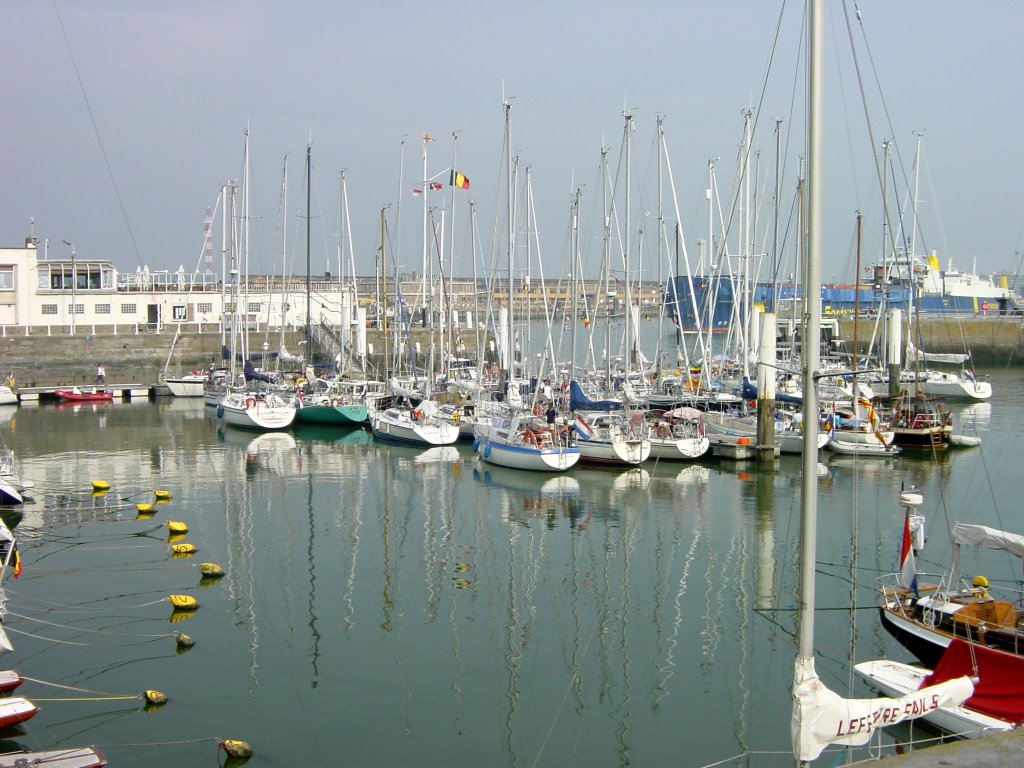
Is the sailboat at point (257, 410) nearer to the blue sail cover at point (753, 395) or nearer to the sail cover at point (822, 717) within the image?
the blue sail cover at point (753, 395)

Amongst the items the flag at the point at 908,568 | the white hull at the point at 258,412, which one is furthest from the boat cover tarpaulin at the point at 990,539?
the white hull at the point at 258,412

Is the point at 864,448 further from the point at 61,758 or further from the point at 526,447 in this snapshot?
the point at 61,758

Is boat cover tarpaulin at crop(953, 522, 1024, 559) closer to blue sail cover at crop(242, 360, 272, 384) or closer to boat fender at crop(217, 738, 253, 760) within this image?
boat fender at crop(217, 738, 253, 760)

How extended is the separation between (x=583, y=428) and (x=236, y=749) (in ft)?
76.7

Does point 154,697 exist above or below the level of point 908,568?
below

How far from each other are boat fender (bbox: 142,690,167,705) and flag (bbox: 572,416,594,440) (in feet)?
70.8

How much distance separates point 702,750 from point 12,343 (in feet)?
197

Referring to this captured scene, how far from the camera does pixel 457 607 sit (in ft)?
64.0

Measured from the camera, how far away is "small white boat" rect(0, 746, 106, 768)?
39.6 ft

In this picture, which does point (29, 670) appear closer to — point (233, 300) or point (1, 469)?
point (1, 469)

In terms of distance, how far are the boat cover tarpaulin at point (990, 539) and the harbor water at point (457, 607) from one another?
232 cm

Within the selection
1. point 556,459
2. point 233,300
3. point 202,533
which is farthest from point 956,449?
point 233,300

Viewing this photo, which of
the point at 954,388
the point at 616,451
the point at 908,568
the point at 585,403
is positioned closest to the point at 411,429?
the point at 585,403

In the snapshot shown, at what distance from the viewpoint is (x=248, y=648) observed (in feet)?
57.3
